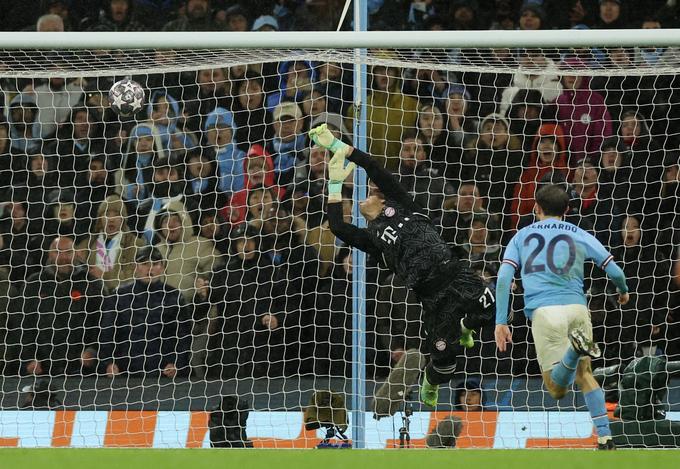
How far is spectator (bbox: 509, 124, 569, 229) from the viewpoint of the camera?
9.57m

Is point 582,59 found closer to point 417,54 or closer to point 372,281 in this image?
point 417,54

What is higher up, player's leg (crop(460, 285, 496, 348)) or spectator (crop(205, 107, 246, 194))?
spectator (crop(205, 107, 246, 194))

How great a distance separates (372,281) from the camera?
9844 millimetres

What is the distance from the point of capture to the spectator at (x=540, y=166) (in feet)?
31.4

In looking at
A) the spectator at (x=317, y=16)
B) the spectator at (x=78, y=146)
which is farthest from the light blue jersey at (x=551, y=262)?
the spectator at (x=317, y=16)

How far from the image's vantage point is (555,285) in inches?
280

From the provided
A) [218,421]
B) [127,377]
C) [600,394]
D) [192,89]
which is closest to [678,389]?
[600,394]

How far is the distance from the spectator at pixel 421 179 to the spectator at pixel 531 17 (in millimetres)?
1758

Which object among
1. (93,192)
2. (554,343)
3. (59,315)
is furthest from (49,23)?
(554,343)

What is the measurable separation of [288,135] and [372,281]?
1348mm

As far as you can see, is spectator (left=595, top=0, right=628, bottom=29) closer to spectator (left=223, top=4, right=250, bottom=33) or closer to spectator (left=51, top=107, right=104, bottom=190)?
spectator (left=223, top=4, right=250, bottom=33)

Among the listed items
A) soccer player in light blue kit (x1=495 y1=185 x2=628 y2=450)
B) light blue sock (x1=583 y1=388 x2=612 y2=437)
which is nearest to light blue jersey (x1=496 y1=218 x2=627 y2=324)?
soccer player in light blue kit (x1=495 y1=185 x2=628 y2=450)

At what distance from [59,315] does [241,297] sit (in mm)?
1415

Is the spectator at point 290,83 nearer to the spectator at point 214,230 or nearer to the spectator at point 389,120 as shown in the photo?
the spectator at point 389,120
